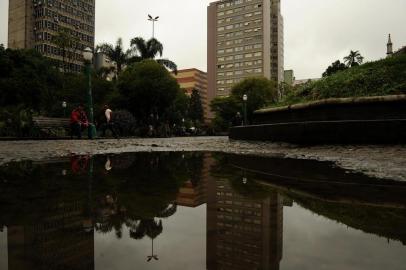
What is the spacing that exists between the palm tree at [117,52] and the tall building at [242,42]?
2224 inches

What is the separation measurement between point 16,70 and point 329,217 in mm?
35169

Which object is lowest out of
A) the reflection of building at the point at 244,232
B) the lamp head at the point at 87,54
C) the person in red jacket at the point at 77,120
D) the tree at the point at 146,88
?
the reflection of building at the point at 244,232

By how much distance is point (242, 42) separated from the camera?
304 feet

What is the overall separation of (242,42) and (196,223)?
9585cm

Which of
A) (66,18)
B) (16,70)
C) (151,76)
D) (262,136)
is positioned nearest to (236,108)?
(151,76)

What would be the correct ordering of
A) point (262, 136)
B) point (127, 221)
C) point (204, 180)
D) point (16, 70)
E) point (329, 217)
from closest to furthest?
point (127, 221) < point (329, 217) < point (204, 180) < point (262, 136) < point (16, 70)

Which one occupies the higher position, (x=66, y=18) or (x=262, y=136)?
(x=66, y=18)

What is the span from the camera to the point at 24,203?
2062 mm

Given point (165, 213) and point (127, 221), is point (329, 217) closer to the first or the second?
point (165, 213)

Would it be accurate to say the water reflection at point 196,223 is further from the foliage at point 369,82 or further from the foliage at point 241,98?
the foliage at point 241,98

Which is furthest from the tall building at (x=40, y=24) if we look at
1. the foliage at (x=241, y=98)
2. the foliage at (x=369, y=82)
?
the foliage at (x=369, y=82)

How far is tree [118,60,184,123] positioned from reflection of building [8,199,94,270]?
100 feet

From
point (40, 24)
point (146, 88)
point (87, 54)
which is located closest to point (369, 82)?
point (87, 54)

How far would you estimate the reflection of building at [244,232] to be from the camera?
120 centimetres
